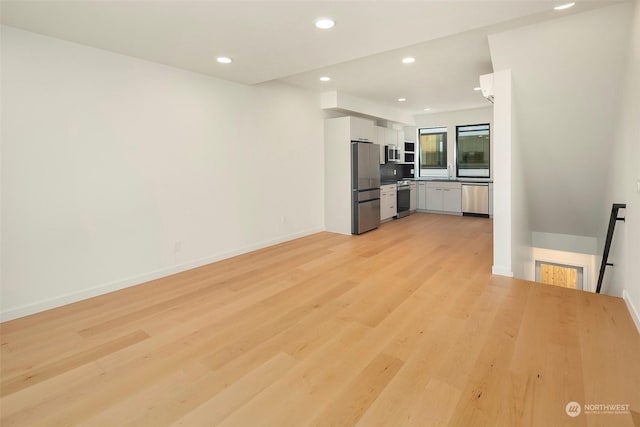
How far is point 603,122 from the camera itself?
372 centimetres

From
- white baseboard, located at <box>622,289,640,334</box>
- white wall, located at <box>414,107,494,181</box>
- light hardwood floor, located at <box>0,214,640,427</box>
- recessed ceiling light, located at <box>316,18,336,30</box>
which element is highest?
white wall, located at <box>414,107,494,181</box>

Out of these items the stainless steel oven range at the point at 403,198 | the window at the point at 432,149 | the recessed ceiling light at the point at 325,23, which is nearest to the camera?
the recessed ceiling light at the point at 325,23

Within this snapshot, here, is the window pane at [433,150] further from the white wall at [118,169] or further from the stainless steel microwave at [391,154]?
the white wall at [118,169]

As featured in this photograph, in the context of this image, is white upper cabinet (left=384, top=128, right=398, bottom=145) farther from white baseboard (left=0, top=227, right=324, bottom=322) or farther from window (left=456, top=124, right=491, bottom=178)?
white baseboard (left=0, top=227, right=324, bottom=322)

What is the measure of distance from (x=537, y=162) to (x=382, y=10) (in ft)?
11.1

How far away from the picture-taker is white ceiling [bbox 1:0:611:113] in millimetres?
2521

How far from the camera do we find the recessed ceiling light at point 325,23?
9.00ft

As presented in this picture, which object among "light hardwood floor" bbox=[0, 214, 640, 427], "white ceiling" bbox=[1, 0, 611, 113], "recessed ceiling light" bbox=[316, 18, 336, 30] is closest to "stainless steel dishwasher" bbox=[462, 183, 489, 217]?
"white ceiling" bbox=[1, 0, 611, 113]

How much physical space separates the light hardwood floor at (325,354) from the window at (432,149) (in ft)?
19.0

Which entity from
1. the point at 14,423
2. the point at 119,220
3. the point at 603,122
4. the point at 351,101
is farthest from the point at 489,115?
the point at 14,423

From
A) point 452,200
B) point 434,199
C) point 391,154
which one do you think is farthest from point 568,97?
point 434,199

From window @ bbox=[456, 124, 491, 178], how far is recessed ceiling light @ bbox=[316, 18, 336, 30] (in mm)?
6704

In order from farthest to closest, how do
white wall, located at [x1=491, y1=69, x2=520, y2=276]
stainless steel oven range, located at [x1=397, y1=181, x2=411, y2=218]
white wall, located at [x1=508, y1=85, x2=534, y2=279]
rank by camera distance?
stainless steel oven range, located at [x1=397, y1=181, x2=411, y2=218] → white wall, located at [x1=508, y1=85, x2=534, y2=279] → white wall, located at [x1=491, y1=69, x2=520, y2=276]

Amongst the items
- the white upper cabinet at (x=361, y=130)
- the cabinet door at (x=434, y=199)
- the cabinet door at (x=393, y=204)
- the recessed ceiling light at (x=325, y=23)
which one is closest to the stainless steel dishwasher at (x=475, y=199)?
the cabinet door at (x=434, y=199)
